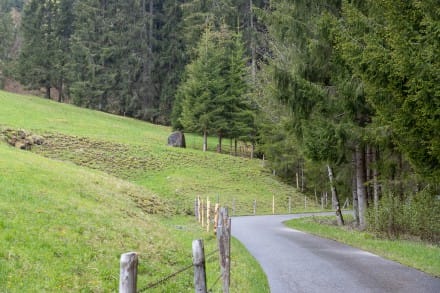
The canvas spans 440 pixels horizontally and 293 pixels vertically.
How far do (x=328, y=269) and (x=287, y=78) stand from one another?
9484mm

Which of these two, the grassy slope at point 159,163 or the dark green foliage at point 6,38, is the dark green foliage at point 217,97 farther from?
the dark green foliage at point 6,38

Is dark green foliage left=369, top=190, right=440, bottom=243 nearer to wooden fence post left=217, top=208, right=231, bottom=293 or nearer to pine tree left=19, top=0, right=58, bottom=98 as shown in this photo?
wooden fence post left=217, top=208, right=231, bottom=293

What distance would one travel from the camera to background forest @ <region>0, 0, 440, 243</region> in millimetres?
10523

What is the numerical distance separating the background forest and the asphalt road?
2.48 metres

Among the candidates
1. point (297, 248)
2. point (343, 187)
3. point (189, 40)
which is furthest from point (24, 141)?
point (189, 40)

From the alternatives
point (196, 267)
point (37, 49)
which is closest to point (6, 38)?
point (37, 49)

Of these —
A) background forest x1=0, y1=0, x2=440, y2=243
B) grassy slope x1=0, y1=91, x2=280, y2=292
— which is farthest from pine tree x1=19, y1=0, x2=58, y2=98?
grassy slope x1=0, y1=91, x2=280, y2=292

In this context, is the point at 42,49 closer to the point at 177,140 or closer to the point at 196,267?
the point at 177,140

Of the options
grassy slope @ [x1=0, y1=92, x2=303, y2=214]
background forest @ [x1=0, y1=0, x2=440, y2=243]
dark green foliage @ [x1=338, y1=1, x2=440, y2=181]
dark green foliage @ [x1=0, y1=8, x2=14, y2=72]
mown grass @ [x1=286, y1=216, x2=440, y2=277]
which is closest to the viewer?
dark green foliage @ [x1=338, y1=1, x2=440, y2=181]

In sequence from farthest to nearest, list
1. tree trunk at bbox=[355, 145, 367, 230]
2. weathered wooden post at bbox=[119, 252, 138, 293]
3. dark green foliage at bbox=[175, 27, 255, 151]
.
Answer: dark green foliage at bbox=[175, 27, 255, 151], tree trunk at bbox=[355, 145, 367, 230], weathered wooden post at bbox=[119, 252, 138, 293]

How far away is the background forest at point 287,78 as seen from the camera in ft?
34.5

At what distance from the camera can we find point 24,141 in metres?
31.7

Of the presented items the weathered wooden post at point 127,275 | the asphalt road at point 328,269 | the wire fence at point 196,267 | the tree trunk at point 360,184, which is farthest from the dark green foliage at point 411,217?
the weathered wooden post at point 127,275

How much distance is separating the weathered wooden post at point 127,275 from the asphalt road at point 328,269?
17.0 feet
